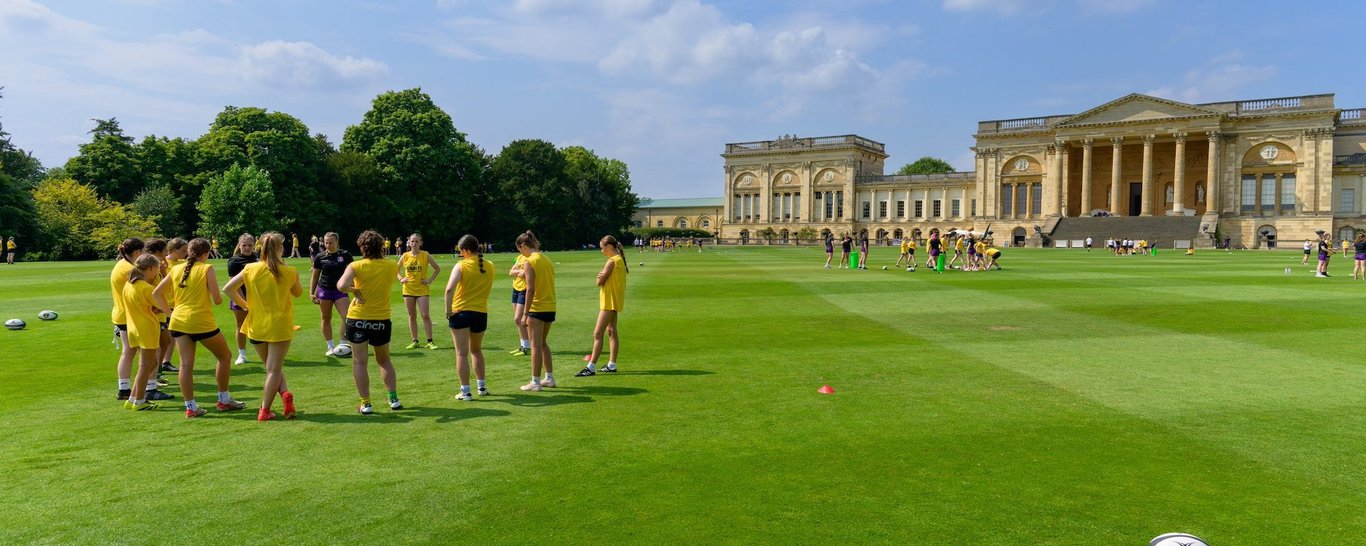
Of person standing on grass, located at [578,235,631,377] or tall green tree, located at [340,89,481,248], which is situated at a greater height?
tall green tree, located at [340,89,481,248]

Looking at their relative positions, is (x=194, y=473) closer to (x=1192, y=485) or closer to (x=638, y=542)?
(x=638, y=542)

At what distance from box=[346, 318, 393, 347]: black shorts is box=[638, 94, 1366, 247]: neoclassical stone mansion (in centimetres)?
8357

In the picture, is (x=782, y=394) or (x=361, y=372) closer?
(x=361, y=372)

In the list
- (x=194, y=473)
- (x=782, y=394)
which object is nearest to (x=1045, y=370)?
(x=782, y=394)

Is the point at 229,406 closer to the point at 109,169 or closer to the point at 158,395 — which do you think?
the point at 158,395

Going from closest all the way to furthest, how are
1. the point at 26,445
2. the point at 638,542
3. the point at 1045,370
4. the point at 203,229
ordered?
the point at 638,542 < the point at 26,445 < the point at 1045,370 < the point at 203,229

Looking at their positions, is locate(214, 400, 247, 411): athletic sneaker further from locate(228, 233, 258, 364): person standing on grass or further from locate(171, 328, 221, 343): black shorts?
locate(228, 233, 258, 364): person standing on grass

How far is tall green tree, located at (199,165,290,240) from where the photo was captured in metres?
55.9

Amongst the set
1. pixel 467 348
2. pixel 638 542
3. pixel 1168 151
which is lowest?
pixel 638 542

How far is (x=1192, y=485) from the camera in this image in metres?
5.99

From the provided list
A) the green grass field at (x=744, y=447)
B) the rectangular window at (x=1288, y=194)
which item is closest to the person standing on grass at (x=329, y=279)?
the green grass field at (x=744, y=447)

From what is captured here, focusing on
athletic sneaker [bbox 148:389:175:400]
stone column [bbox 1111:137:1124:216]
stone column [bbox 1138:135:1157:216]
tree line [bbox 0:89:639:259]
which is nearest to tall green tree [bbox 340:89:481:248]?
tree line [bbox 0:89:639:259]

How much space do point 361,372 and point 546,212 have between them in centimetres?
7460

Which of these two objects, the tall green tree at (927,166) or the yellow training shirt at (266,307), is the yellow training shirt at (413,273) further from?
the tall green tree at (927,166)
